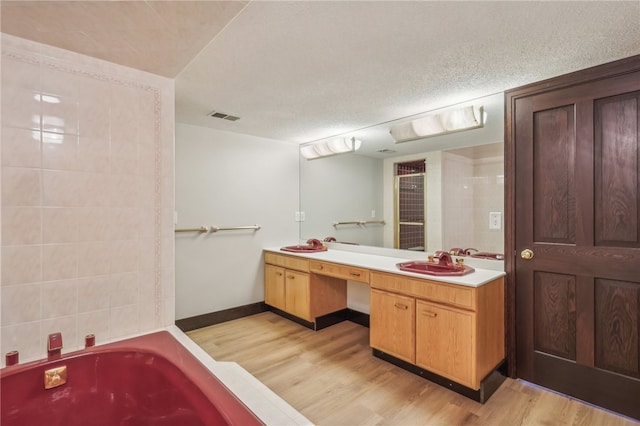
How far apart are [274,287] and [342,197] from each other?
135cm

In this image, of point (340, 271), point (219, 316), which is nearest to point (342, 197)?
point (340, 271)

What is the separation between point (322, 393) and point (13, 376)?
1632mm

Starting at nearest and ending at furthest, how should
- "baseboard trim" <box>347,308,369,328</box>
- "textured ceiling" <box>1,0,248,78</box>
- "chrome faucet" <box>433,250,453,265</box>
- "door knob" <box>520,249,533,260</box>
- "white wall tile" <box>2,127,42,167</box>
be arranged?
"textured ceiling" <box>1,0,248,78</box> → "white wall tile" <box>2,127,42,167</box> → "door knob" <box>520,249,533,260</box> → "chrome faucet" <box>433,250,453,265</box> → "baseboard trim" <box>347,308,369,328</box>

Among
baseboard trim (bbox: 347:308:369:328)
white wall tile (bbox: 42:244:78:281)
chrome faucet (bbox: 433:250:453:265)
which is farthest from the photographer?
baseboard trim (bbox: 347:308:369:328)

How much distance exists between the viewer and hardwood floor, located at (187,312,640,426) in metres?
1.81

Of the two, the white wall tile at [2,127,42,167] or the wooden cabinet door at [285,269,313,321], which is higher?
the white wall tile at [2,127,42,167]

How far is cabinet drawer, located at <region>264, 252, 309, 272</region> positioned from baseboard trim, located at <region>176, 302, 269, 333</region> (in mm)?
569

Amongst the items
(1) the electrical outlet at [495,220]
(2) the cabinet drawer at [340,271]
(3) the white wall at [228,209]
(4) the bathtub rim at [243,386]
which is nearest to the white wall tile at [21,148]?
(4) the bathtub rim at [243,386]

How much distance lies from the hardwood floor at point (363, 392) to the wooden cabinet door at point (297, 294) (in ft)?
0.95

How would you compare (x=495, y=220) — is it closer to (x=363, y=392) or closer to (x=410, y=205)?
(x=410, y=205)

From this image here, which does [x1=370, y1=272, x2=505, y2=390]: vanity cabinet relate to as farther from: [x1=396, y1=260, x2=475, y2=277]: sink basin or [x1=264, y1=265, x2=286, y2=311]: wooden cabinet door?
[x1=264, y1=265, x2=286, y2=311]: wooden cabinet door

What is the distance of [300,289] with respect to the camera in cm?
321

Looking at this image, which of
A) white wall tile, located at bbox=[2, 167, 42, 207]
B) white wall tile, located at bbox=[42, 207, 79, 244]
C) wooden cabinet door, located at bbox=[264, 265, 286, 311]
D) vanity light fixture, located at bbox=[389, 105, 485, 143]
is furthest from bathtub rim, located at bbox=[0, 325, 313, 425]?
vanity light fixture, located at bbox=[389, 105, 485, 143]

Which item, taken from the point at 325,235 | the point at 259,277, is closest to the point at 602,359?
the point at 325,235
